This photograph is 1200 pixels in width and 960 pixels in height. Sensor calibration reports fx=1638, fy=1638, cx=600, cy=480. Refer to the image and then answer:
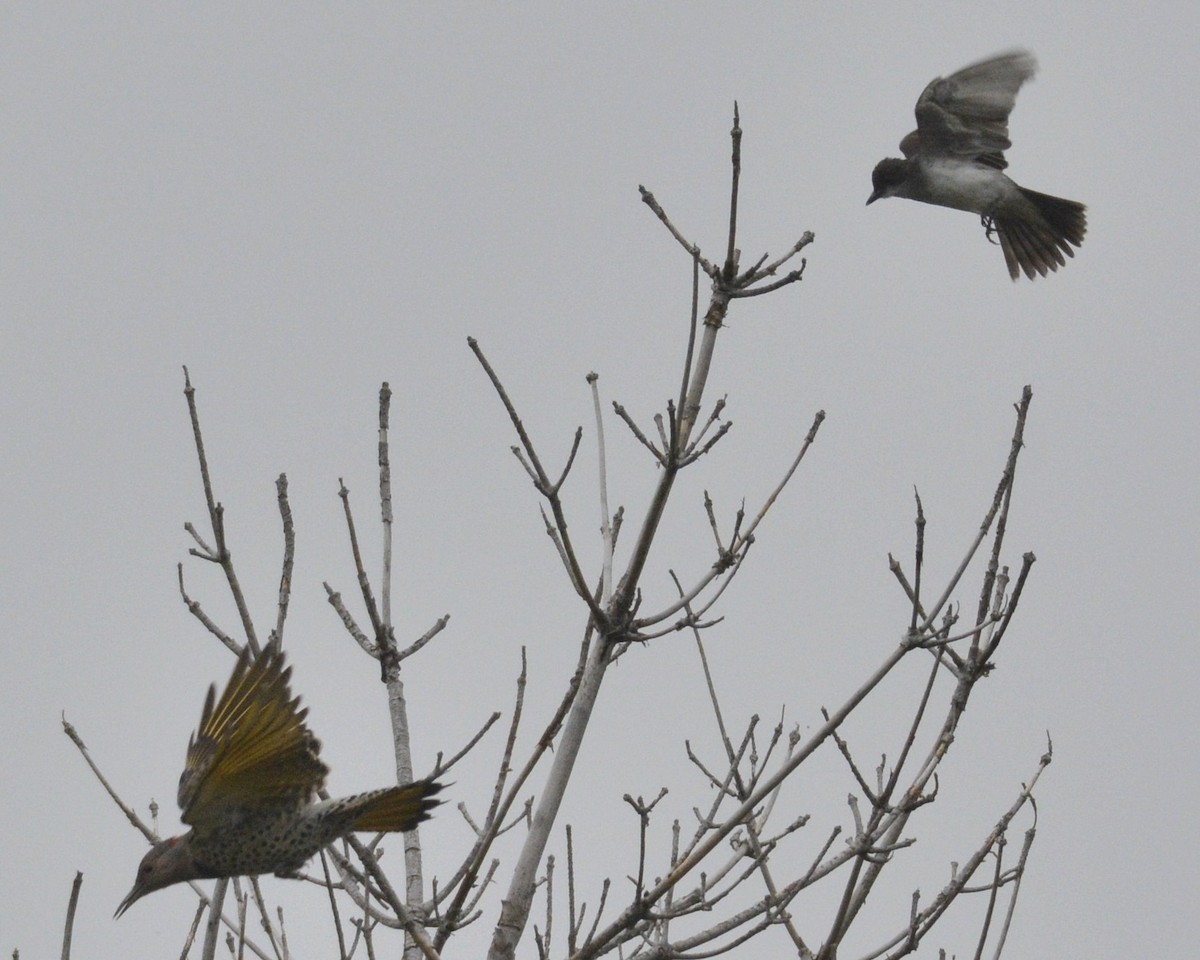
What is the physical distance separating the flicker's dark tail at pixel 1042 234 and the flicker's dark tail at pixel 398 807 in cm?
781

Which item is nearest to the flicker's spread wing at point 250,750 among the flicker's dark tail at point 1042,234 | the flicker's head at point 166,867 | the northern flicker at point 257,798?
the northern flicker at point 257,798

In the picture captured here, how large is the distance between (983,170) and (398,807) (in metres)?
7.75

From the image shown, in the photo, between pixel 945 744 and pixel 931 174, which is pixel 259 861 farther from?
pixel 931 174

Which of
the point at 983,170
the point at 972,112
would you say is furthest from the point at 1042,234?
the point at 972,112

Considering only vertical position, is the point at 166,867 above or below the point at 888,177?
below

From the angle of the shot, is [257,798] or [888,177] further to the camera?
[888,177]

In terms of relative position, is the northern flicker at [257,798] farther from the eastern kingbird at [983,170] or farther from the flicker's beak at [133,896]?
the eastern kingbird at [983,170]

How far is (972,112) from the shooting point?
446 inches

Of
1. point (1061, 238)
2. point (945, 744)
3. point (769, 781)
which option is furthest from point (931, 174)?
point (769, 781)

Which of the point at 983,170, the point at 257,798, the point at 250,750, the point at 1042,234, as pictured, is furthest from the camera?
the point at 1042,234

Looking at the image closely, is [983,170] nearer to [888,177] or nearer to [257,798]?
[888,177]

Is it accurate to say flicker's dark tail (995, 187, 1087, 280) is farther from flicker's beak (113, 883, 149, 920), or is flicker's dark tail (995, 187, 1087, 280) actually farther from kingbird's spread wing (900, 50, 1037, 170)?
flicker's beak (113, 883, 149, 920)

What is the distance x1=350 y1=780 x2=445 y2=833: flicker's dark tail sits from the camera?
17.3 ft

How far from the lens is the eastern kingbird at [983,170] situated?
11156 millimetres
